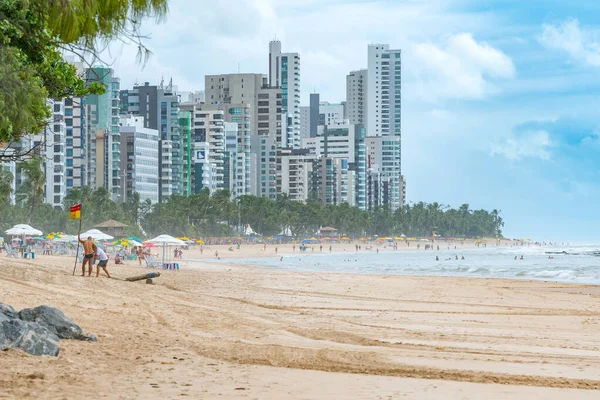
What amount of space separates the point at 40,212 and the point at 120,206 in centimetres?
2530

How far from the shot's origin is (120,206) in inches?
5694

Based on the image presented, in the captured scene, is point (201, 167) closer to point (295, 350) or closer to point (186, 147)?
point (186, 147)

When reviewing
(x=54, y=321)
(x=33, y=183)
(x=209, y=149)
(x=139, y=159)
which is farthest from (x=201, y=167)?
(x=54, y=321)

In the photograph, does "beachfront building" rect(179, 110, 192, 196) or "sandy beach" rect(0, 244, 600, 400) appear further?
"beachfront building" rect(179, 110, 192, 196)

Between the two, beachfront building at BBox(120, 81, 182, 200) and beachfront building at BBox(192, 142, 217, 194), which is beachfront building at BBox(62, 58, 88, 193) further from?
beachfront building at BBox(192, 142, 217, 194)

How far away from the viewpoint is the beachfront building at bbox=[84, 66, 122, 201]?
511 ft

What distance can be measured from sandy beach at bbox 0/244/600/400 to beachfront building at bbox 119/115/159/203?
136m

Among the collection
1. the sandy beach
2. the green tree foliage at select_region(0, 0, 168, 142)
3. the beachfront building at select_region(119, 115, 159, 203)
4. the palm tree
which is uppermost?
the beachfront building at select_region(119, 115, 159, 203)

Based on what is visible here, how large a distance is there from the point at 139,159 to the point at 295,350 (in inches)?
6063

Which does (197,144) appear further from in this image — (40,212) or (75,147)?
(40,212)

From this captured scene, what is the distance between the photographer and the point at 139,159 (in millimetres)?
165500

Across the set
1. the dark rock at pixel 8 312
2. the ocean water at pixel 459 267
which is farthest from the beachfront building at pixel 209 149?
the dark rock at pixel 8 312

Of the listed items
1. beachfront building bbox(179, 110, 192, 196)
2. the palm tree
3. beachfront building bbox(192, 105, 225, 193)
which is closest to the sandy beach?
the palm tree

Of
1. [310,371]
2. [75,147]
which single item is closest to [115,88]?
[75,147]
